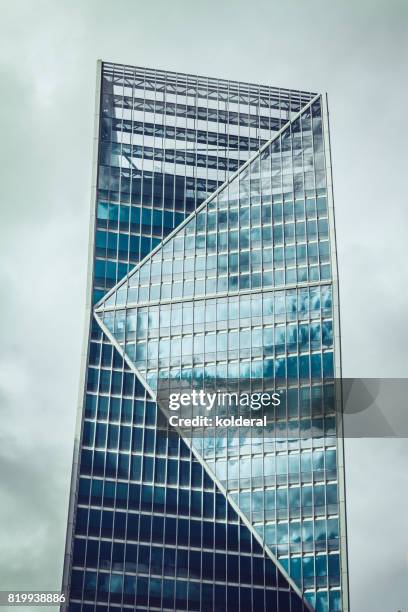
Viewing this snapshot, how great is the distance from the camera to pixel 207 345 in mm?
135375

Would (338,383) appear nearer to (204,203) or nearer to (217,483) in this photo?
(217,483)

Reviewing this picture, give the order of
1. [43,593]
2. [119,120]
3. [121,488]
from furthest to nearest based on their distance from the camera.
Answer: [119,120], [121,488], [43,593]

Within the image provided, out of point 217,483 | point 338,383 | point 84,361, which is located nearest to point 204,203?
point 84,361

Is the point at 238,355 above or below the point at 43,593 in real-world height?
above

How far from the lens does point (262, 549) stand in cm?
12344

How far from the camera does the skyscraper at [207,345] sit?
404 feet

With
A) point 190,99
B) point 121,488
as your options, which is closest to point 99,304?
point 121,488

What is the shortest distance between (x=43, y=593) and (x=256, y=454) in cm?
3043

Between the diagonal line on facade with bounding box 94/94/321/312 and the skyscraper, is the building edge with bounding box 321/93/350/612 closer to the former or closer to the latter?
the skyscraper

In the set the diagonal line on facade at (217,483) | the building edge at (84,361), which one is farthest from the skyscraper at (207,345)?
the building edge at (84,361)

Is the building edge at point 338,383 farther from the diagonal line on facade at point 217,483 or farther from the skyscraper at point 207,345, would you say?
the diagonal line on facade at point 217,483

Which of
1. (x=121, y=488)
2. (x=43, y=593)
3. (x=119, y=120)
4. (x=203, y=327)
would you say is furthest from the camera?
(x=119, y=120)

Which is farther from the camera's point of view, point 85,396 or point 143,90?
point 143,90

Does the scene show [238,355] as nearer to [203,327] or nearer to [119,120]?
[203,327]
